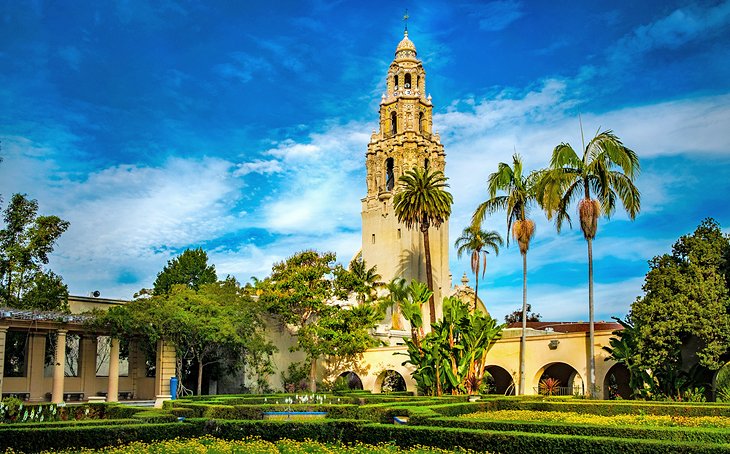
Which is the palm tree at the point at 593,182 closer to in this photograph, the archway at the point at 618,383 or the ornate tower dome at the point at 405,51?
the archway at the point at 618,383

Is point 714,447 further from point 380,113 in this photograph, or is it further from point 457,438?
point 380,113

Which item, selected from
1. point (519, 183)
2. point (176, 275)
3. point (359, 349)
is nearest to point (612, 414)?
point (519, 183)

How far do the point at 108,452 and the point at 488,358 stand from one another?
2897 cm

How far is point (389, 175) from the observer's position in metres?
62.7

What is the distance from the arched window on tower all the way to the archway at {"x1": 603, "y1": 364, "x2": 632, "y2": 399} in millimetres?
26478

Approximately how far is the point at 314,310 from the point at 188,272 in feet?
58.6

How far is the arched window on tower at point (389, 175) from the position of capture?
6162cm

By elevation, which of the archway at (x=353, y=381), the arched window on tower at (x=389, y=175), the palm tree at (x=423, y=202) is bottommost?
the archway at (x=353, y=381)

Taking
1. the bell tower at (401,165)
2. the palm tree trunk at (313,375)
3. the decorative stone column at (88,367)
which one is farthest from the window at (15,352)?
the bell tower at (401,165)

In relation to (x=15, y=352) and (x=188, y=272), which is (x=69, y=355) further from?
(x=188, y=272)

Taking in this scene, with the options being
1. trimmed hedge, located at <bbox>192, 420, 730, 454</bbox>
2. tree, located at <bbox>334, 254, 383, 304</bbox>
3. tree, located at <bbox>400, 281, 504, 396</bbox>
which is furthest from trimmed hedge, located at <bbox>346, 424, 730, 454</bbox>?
tree, located at <bbox>334, 254, 383, 304</bbox>

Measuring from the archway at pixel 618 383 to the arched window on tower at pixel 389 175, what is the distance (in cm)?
2648

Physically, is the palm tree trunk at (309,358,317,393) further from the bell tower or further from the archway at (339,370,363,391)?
the bell tower

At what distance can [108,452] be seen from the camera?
623 inches
